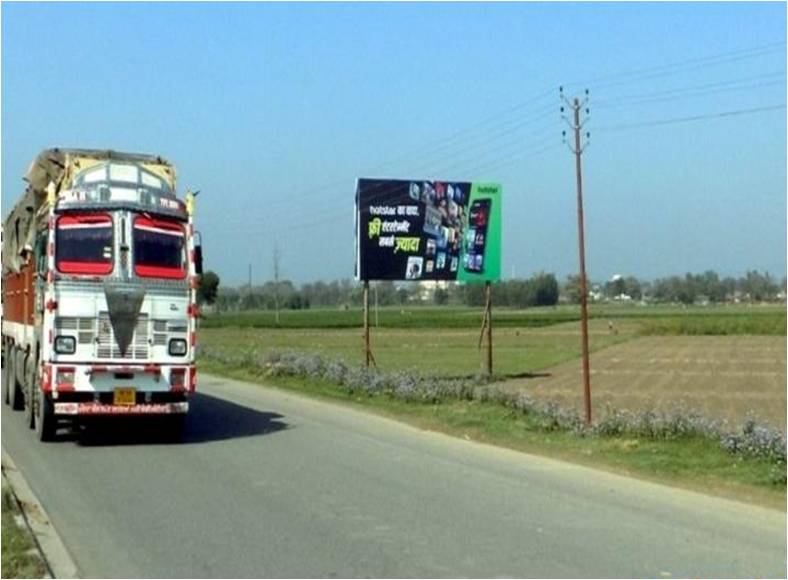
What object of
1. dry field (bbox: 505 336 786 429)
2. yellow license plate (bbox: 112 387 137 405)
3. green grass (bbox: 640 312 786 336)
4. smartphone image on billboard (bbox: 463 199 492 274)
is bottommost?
dry field (bbox: 505 336 786 429)

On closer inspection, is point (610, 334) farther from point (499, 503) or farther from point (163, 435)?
point (499, 503)

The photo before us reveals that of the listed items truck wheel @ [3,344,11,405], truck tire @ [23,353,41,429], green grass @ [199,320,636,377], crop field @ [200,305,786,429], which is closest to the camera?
truck tire @ [23,353,41,429]

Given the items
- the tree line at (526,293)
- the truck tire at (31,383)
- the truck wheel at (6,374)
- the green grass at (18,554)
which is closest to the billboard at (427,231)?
Result: the truck wheel at (6,374)

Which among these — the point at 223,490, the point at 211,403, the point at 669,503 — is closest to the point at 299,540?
the point at 223,490

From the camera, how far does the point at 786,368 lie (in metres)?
45.9

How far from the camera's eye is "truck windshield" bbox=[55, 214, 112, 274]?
17.7 m

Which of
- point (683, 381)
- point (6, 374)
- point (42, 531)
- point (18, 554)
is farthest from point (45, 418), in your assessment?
point (683, 381)

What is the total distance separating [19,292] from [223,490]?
10.4 m

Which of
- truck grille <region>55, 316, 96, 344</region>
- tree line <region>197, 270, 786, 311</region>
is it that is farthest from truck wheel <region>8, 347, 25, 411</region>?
tree line <region>197, 270, 786, 311</region>

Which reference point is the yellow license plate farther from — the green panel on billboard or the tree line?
the tree line

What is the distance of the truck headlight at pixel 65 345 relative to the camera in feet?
57.1

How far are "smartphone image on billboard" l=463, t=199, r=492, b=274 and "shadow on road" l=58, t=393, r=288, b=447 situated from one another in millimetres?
12208

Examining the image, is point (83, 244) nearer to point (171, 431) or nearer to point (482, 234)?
point (171, 431)

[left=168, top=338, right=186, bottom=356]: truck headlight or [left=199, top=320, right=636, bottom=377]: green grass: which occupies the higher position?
[left=168, top=338, right=186, bottom=356]: truck headlight
